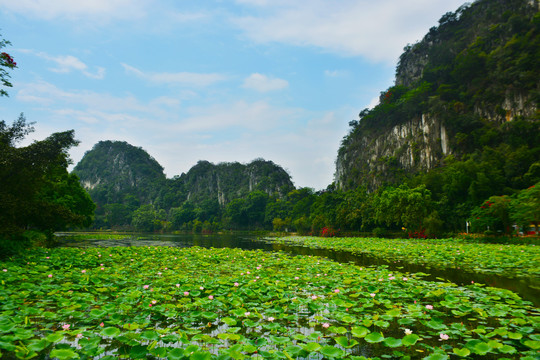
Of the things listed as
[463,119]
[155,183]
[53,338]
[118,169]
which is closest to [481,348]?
[53,338]

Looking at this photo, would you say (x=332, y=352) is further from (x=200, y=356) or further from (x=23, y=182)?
(x=23, y=182)

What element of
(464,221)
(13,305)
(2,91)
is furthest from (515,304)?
(464,221)

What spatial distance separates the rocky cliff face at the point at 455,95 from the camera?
37219mm

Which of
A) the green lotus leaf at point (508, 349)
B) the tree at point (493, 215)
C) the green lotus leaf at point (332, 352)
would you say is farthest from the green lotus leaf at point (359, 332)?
the tree at point (493, 215)

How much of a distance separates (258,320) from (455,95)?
52997mm

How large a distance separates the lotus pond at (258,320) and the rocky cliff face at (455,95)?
129 ft

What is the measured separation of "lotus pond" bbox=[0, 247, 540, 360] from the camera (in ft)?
8.39

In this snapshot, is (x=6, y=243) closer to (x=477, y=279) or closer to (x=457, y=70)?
(x=477, y=279)

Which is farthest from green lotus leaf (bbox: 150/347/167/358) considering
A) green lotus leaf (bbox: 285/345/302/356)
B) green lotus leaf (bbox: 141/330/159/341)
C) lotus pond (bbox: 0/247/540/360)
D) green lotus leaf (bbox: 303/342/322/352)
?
green lotus leaf (bbox: 303/342/322/352)

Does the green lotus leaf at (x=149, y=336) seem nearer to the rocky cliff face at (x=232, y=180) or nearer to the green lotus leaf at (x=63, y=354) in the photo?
the green lotus leaf at (x=63, y=354)

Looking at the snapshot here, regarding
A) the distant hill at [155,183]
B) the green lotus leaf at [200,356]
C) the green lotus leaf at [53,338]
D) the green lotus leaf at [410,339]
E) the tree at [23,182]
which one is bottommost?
the green lotus leaf at [53,338]

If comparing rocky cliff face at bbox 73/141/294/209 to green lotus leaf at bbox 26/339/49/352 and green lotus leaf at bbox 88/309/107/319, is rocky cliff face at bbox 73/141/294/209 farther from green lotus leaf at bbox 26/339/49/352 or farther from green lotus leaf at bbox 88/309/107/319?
green lotus leaf at bbox 26/339/49/352

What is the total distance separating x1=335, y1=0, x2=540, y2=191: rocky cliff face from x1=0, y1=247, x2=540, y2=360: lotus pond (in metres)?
39.3

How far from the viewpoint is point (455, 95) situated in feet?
148
